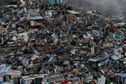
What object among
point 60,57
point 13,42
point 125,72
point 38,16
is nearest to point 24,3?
point 38,16

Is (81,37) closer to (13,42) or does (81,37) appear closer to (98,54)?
(98,54)

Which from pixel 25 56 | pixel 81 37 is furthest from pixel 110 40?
pixel 25 56

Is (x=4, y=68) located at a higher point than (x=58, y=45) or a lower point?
lower

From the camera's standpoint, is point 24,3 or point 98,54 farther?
point 24,3

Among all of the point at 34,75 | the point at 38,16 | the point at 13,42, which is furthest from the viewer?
the point at 38,16

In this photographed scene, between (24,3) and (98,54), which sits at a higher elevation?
(24,3)

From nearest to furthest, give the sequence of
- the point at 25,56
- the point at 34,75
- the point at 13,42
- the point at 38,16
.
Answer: the point at 34,75
the point at 25,56
the point at 13,42
the point at 38,16

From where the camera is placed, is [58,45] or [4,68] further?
[58,45]

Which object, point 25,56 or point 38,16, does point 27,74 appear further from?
point 38,16
